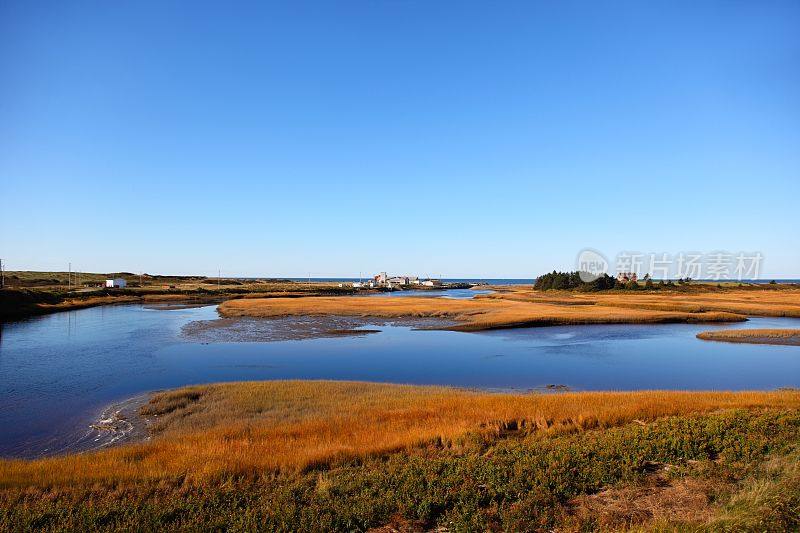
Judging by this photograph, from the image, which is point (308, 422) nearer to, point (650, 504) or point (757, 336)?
point (650, 504)

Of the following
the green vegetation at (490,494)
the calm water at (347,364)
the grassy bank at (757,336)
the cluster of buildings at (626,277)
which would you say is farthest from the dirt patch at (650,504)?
the cluster of buildings at (626,277)

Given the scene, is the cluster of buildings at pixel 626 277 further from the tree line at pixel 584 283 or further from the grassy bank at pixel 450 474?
the grassy bank at pixel 450 474

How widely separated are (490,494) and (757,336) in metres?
44.4

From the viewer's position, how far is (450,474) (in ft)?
28.8

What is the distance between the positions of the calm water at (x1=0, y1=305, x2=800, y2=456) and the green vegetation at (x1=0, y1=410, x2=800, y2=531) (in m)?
9.31

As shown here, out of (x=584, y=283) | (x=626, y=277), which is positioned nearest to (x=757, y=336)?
(x=584, y=283)

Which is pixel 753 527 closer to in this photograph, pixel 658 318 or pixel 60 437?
pixel 60 437

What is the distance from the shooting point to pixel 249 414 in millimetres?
16969

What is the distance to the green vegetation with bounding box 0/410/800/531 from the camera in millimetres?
6891

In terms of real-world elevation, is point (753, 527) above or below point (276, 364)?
above

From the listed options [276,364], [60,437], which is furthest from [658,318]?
[60,437]

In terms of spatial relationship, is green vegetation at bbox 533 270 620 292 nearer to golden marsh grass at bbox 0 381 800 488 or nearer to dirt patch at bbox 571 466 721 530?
golden marsh grass at bbox 0 381 800 488

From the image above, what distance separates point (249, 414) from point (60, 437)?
5.89 meters

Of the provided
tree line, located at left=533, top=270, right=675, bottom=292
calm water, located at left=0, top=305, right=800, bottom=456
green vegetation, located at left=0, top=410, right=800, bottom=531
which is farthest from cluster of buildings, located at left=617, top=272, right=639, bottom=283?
green vegetation, located at left=0, top=410, right=800, bottom=531
